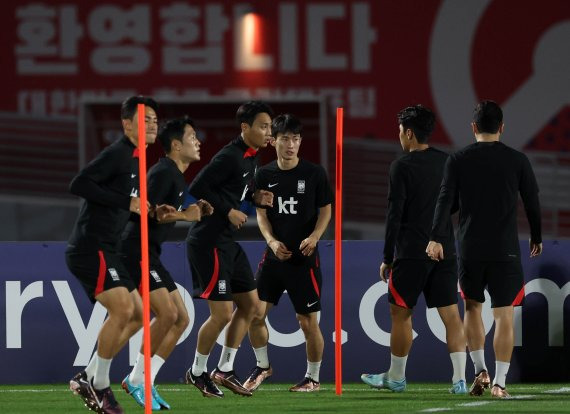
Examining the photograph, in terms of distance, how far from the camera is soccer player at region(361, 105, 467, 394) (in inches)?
406

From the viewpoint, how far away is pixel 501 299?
9.72 meters

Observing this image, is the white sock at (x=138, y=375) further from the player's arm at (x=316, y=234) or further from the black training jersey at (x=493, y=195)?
the black training jersey at (x=493, y=195)

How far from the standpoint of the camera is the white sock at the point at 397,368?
414 inches

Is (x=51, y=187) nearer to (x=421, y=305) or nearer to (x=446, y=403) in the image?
(x=421, y=305)

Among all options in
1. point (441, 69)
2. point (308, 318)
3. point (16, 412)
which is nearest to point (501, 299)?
point (308, 318)

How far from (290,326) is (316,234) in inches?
57.8

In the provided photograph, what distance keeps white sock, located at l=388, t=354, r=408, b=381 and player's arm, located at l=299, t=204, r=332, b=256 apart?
0.94 m

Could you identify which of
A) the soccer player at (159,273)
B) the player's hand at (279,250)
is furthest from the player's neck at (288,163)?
the soccer player at (159,273)

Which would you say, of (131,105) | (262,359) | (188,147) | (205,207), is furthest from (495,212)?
(131,105)

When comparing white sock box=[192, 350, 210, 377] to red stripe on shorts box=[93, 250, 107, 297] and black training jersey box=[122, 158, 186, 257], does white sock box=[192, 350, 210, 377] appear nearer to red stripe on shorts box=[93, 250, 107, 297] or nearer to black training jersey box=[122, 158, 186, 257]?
black training jersey box=[122, 158, 186, 257]

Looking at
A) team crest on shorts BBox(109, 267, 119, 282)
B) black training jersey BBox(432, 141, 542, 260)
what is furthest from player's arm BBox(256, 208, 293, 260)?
team crest on shorts BBox(109, 267, 119, 282)

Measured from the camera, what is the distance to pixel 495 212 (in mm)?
9742

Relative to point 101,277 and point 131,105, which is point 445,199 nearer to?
point 131,105

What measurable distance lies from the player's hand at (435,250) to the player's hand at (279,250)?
118cm
